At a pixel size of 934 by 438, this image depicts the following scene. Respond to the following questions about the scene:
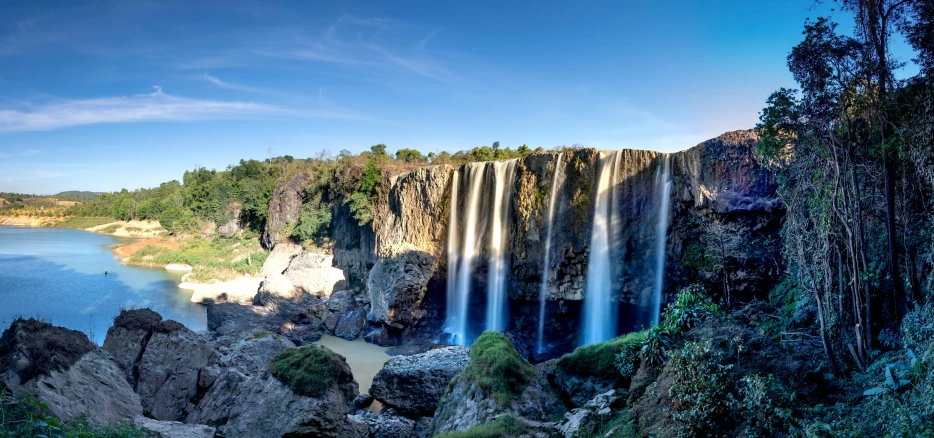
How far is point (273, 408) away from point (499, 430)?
440 cm

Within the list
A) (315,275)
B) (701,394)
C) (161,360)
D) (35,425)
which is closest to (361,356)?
(315,275)

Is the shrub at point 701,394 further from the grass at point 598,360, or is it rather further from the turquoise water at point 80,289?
the turquoise water at point 80,289

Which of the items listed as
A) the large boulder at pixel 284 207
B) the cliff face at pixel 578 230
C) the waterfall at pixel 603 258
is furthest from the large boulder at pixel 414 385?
the large boulder at pixel 284 207

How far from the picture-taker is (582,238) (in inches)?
741

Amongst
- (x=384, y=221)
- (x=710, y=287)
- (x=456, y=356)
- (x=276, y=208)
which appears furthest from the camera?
(x=276, y=208)

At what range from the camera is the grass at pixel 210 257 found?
34688mm

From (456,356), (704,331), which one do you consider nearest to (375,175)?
(456,356)

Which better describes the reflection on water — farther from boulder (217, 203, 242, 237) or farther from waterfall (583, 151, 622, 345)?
boulder (217, 203, 242, 237)

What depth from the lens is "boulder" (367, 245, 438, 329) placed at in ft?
74.2

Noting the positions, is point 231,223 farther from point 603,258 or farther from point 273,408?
point 273,408

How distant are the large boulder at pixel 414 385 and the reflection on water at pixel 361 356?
10.7 feet

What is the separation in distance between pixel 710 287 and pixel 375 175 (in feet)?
64.0

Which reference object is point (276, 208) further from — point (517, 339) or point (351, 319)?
point (517, 339)

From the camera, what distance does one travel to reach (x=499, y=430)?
6891 millimetres
